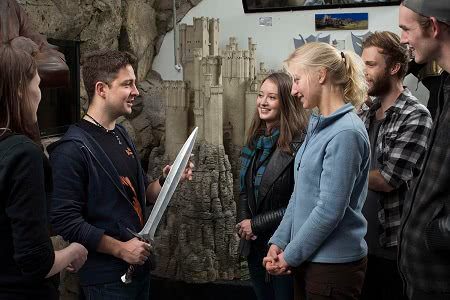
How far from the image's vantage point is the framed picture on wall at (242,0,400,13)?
179 inches

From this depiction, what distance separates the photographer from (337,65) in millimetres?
1968

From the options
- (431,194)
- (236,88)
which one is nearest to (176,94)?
(236,88)

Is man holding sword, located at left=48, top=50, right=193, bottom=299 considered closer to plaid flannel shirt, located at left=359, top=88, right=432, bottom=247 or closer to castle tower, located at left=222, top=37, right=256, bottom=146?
plaid flannel shirt, located at left=359, top=88, right=432, bottom=247

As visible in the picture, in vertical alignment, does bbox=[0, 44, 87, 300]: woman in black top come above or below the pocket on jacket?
above

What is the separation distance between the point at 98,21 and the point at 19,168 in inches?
121

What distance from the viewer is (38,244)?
1495 mm

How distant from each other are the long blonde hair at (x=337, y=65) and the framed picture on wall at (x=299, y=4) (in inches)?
109

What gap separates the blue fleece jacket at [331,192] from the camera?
6.07ft

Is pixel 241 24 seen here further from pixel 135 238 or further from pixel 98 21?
pixel 135 238

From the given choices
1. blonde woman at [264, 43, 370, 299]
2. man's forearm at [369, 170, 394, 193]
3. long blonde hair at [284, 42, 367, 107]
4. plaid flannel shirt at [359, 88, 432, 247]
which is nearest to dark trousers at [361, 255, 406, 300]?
plaid flannel shirt at [359, 88, 432, 247]

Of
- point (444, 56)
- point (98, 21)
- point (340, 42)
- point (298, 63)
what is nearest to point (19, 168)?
point (298, 63)

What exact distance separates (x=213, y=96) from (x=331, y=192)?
2.58 m

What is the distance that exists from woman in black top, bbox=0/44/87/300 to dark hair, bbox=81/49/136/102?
62 centimetres

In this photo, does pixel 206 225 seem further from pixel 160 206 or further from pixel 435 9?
pixel 435 9
